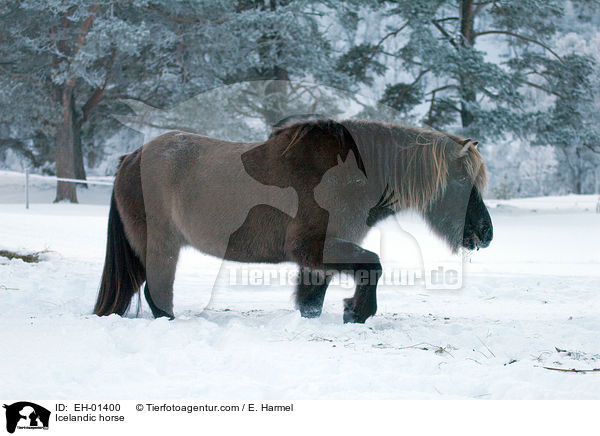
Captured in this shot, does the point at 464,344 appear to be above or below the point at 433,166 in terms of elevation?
below

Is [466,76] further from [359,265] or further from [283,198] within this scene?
[359,265]

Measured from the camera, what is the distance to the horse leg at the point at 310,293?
363 cm

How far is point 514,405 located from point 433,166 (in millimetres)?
1876

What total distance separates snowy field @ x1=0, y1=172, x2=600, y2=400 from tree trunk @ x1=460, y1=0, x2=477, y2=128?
10.1 metres

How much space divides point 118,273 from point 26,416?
1916 mm

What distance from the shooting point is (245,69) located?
48.3 feet

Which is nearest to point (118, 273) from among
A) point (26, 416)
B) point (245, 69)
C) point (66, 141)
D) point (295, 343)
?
point (295, 343)

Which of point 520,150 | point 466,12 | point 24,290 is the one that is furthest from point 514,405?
point 520,150

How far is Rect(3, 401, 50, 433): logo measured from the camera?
186cm

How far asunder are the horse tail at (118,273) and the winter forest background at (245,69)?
26.0ft

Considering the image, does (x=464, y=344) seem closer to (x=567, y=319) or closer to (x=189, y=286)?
(x=567, y=319)

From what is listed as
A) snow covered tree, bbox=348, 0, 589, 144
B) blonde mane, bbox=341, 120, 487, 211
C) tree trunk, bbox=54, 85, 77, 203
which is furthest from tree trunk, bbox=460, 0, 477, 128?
blonde mane, bbox=341, 120, 487, 211

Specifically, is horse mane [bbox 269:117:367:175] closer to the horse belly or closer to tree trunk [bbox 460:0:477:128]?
the horse belly

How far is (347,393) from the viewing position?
Answer: 204cm
